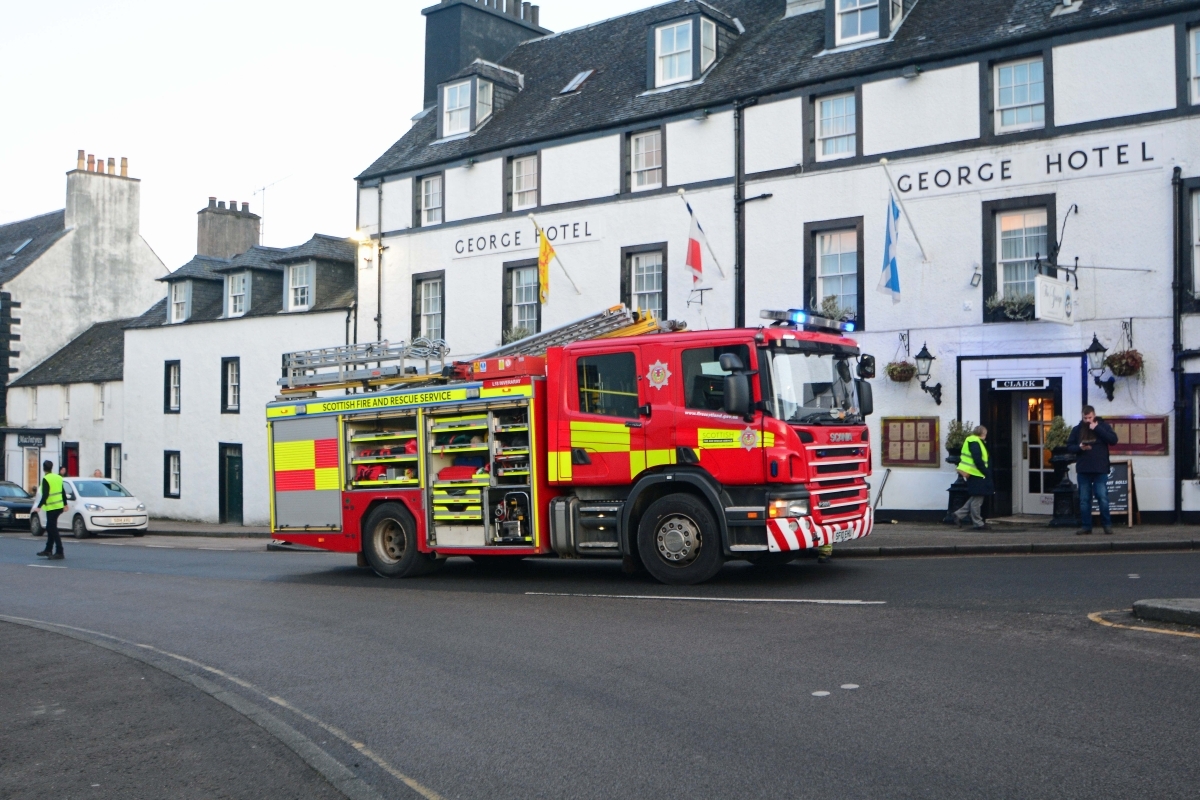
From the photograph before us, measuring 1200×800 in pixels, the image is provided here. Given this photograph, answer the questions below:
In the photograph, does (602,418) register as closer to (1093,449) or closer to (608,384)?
(608,384)

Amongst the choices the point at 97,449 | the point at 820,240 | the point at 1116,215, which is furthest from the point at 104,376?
the point at 1116,215

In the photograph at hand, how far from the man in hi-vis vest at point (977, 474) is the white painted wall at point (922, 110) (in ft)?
18.6

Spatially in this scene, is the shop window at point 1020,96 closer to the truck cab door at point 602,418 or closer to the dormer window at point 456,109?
the truck cab door at point 602,418

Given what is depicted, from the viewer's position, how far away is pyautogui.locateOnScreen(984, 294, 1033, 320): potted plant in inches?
777

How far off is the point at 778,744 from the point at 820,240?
17312mm

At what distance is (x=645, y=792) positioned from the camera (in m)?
5.49

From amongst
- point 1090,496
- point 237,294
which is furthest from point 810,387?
point 237,294

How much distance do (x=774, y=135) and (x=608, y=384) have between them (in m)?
11.4

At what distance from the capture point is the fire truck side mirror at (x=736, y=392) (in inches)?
473

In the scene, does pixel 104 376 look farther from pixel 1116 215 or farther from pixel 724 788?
pixel 724 788

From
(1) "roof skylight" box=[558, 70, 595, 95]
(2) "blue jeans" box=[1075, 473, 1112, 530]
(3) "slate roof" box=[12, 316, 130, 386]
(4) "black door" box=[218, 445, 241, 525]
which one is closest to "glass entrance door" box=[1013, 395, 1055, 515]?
(2) "blue jeans" box=[1075, 473, 1112, 530]

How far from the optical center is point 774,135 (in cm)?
2291

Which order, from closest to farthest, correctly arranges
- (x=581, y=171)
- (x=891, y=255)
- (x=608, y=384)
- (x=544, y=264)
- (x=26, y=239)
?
(x=608, y=384) → (x=891, y=255) → (x=544, y=264) → (x=581, y=171) → (x=26, y=239)

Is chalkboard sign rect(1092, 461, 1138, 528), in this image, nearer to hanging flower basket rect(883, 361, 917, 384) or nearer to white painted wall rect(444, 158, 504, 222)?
hanging flower basket rect(883, 361, 917, 384)
